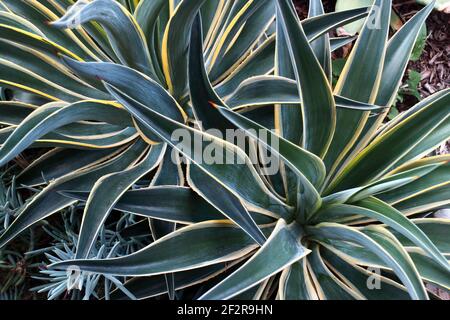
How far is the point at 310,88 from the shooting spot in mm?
828

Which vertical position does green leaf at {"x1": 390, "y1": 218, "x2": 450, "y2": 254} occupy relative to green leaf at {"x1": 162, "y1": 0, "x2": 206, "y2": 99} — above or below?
below

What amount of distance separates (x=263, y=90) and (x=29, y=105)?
1.70 feet

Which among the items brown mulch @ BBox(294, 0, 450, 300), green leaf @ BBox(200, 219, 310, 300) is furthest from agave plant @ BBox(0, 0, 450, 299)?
brown mulch @ BBox(294, 0, 450, 300)

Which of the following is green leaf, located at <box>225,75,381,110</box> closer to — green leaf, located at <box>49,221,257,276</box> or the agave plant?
the agave plant

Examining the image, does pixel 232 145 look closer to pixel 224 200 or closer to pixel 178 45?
pixel 224 200

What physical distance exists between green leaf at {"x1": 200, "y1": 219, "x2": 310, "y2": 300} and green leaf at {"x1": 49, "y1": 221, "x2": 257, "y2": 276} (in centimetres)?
9

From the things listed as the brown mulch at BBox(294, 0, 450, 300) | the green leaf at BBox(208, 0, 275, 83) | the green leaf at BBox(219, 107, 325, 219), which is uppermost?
the brown mulch at BBox(294, 0, 450, 300)

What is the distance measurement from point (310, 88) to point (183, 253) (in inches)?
15.1

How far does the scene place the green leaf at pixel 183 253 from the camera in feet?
2.54

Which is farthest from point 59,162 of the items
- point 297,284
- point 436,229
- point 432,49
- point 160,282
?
point 432,49

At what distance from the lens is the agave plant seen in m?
0.79

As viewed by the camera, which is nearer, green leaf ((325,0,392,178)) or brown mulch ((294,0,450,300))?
green leaf ((325,0,392,178))

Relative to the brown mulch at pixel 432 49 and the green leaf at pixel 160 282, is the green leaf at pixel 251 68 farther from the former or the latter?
the brown mulch at pixel 432 49

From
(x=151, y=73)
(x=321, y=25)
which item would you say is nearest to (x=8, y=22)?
(x=151, y=73)
